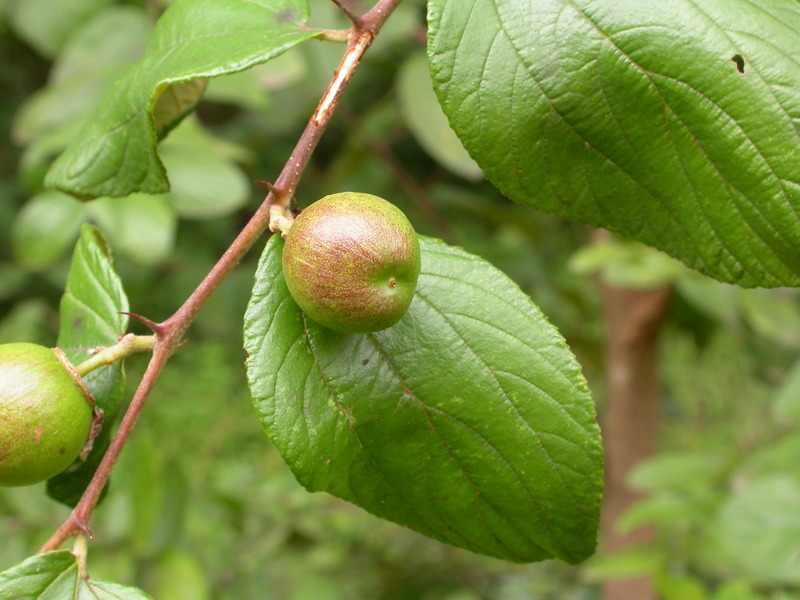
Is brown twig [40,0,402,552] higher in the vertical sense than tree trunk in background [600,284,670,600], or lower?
higher

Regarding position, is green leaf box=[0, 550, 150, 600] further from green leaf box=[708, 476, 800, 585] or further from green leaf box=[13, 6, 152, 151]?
green leaf box=[13, 6, 152, 151]

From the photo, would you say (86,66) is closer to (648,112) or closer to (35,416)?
(35,416)

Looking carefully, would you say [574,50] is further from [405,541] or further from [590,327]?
[405,541]

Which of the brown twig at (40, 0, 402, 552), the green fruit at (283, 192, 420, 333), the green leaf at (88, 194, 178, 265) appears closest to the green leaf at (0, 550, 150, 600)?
the brown twig at (40, 0, 402, 552)

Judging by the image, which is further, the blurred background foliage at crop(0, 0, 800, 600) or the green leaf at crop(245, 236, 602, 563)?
the blurred background foliage at crop(0, 0, 800, 600)

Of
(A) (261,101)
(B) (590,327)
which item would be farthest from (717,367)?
(A) (261,101)

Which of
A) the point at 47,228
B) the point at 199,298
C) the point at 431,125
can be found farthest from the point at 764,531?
the point at 47,228
